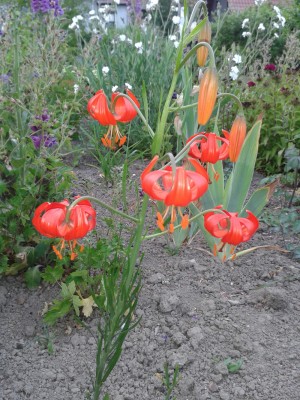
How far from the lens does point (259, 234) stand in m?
3.04

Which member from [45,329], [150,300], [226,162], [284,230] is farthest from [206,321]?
[226,162]

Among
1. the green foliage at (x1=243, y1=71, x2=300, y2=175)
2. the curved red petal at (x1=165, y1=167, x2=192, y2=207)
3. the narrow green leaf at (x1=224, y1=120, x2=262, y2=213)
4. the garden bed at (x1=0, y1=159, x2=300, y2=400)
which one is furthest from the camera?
the green foliage at (x1=243, y1=71, x2=300, y2=175)

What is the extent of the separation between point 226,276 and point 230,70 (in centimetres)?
226

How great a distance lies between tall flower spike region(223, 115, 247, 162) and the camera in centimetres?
150

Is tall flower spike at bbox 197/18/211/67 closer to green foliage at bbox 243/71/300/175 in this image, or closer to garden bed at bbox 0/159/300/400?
garden bed at bbox 0/159/300/400

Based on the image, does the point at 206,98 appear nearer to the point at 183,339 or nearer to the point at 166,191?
the point at 166,191

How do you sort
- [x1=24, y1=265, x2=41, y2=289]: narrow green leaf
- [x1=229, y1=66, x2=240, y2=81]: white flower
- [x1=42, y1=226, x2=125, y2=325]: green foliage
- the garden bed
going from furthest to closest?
1. [x1=229, y1=66, x2=240, y2=81]: white flower
2. [x1=24, y1=265, x2=41, y2=289]: narrow green leaf
3. [x1=42, y1=226, x2=125, y2=325]: green foliage
4. the garden bed

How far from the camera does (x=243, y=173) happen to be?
257 centimetres

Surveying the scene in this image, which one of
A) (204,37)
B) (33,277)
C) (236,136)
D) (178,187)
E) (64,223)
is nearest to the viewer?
(178,187)

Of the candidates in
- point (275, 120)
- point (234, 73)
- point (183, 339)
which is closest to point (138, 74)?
point (234, 73)

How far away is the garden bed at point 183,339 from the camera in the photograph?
6.42 ft

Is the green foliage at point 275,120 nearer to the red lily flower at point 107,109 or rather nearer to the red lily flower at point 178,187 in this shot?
the red lily flower at point 107,109

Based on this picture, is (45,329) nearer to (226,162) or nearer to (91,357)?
(91,357)

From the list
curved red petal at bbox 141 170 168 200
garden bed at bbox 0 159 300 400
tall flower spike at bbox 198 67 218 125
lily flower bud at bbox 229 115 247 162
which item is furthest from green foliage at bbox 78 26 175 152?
curved red petal at bbox 141 170 168 200
